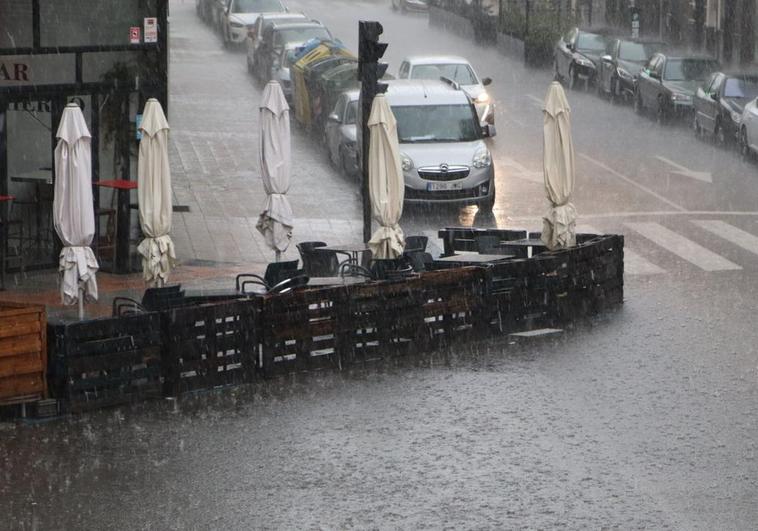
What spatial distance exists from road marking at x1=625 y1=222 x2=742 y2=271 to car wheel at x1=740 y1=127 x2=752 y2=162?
23.8ft

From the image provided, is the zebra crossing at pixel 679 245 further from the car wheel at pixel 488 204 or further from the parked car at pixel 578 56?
the parked car at pixel 578 56

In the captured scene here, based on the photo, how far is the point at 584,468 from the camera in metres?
12.1

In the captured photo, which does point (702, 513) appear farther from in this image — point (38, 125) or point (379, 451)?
point (38, 125)

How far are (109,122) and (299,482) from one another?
9.70 meters

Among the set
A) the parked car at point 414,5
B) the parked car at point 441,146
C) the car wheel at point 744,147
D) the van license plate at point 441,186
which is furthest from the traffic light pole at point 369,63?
the parked car at point 414,5

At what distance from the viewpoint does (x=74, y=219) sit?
1542 cm

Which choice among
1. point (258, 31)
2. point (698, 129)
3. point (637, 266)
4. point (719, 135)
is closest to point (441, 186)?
point (637, 266)

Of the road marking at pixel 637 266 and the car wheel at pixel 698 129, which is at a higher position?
the car wheel at pixel 698 129

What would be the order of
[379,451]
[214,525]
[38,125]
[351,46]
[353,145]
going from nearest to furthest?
[214,525] → [379,451] → [38,125] → [353,145] → [351,46]

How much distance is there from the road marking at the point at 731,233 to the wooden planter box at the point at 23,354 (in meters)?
11.3

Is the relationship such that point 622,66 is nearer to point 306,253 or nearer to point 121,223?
Answer: point 121,223

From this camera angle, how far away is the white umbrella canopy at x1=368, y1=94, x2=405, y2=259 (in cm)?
1731

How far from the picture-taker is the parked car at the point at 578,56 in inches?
1651

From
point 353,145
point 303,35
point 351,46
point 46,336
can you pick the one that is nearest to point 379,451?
point 46,336
